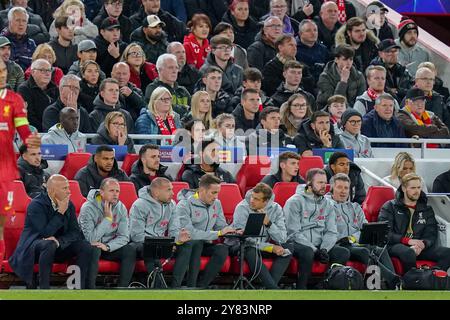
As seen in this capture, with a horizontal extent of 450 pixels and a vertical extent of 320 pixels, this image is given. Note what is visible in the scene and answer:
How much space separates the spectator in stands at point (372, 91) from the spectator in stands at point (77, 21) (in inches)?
139

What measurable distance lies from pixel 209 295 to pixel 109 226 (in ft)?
8.98

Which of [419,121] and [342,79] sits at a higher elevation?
[342,79]

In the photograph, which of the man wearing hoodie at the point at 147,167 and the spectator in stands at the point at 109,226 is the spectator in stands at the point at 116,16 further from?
the spectator in stands at the point at 109,226

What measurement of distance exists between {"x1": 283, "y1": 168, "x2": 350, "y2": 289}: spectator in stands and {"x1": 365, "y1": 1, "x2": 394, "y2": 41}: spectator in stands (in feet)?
19.2

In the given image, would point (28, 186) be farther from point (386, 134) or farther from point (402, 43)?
point (402, 43)

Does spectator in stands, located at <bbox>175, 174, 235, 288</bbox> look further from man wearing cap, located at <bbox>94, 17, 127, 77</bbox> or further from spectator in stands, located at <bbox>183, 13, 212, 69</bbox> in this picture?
spectator in stands, located at <bbox>183, 13, 212, 69</bbox>

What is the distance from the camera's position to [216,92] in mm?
16625

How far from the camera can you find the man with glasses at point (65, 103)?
15461mm

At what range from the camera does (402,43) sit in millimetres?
19656

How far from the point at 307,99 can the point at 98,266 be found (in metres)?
4.01

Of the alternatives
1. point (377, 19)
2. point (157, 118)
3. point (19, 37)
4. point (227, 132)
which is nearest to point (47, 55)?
point (19, 37)

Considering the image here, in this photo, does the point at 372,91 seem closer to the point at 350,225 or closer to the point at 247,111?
the point at 247,111

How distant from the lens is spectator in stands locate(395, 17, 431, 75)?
19516mm

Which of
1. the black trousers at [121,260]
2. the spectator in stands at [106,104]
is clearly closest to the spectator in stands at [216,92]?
the spectator in stands at [106,104]
